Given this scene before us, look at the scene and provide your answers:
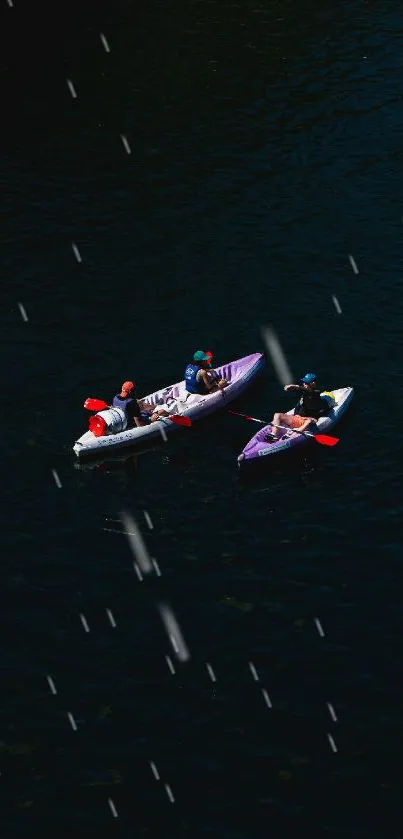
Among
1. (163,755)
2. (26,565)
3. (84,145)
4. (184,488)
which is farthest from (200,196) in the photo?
(163,755)

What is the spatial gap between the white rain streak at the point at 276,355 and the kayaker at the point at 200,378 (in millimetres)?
2751

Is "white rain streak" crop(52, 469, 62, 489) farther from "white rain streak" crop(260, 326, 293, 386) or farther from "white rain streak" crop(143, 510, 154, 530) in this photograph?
"white rain streak" crop(260, 326, 293, 386)

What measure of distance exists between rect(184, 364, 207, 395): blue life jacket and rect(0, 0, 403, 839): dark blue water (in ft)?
5.17

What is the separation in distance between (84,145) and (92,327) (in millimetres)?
18150

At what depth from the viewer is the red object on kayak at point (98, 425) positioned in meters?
47.4

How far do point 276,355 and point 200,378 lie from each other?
14.3ft

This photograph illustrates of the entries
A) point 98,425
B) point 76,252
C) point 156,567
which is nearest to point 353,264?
point 76,252

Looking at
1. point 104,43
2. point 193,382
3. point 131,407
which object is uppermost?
point 104,43

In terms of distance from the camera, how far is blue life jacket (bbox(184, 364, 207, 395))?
5009 cm

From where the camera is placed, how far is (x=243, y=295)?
5741 centimetres

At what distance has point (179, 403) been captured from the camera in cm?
4991

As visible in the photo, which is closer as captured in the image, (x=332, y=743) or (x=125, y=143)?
(x=332, y=743)

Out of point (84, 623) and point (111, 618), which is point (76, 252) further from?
point (84, 623)

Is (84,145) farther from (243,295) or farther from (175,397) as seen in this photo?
(175,397)
